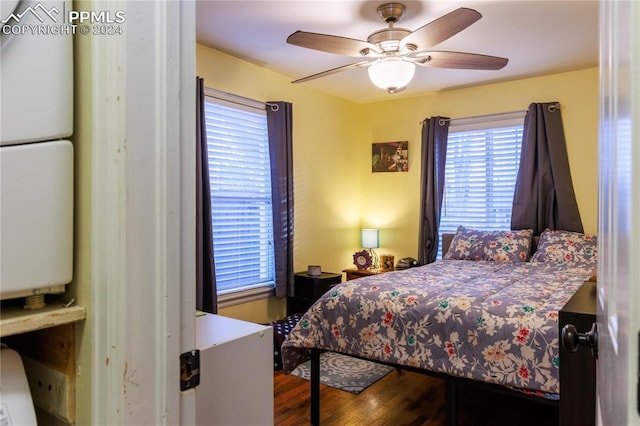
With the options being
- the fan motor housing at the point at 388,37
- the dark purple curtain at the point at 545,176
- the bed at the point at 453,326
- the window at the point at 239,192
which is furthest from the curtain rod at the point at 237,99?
the dark purple curtain at the point at 545,176

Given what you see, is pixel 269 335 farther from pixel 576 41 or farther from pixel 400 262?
pixel 400 262

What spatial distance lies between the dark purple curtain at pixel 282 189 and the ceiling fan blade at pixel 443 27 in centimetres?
168

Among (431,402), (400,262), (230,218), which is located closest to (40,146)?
(431,402)

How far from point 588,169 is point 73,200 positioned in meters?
4.27

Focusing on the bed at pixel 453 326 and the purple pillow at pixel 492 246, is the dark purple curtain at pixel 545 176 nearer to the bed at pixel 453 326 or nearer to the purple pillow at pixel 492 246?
the purple pillow at pixel 492 246

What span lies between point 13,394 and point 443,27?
231 centimetres

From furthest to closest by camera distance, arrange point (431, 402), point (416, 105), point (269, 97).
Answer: point (416, 105) < point (269, 97) < point (431, 402)

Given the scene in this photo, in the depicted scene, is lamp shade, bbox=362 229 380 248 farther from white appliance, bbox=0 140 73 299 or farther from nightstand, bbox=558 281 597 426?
white appliance, bbox=0 140 73 299

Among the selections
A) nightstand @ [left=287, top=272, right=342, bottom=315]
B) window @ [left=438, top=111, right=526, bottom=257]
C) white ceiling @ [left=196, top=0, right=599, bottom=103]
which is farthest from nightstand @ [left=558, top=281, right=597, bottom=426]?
window @ [left=438, top=111, right=526, bottom=257]

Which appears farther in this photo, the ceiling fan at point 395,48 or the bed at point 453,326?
the ceiling fan at point 395,48

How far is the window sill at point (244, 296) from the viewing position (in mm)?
3654

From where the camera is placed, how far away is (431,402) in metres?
2.72

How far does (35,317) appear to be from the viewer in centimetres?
70

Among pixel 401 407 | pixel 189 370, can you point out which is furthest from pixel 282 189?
pixel 189 370
